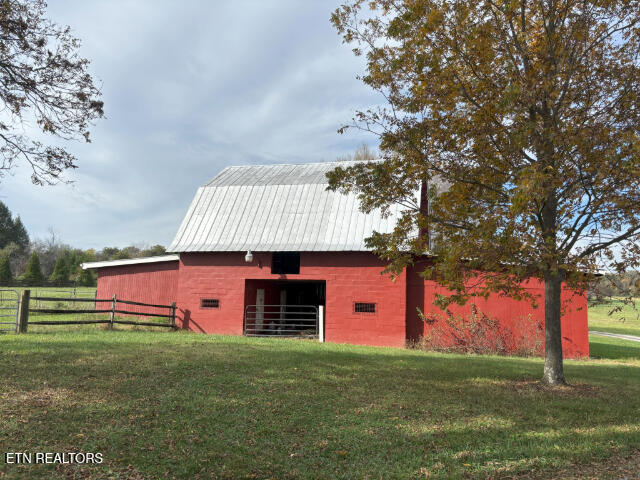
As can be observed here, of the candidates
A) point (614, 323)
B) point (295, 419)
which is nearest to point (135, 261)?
point (295, 419)

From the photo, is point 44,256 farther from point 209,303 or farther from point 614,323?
point 614,323

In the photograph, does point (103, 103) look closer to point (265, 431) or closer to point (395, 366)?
point (265, 431)

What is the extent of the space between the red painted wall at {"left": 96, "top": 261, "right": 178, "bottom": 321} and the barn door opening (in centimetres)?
351

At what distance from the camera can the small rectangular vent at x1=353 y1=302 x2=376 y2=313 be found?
16078 millimetres

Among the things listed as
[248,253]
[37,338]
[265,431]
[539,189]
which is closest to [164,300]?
[248,253]

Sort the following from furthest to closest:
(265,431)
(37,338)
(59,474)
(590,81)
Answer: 1. (37,338)
2. (590,81)
3. (265,431)
4. (59,474)

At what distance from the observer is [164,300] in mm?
18922

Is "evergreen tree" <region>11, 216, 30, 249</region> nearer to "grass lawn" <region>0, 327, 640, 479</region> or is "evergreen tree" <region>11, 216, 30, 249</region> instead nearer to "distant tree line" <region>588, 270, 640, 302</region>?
A: "grass lawn" <region>0, 327, 640, 479</region>

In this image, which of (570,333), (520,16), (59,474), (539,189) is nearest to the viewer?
(59,474)

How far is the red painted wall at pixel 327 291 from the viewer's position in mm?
15812

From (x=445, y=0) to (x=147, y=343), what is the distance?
9.95m

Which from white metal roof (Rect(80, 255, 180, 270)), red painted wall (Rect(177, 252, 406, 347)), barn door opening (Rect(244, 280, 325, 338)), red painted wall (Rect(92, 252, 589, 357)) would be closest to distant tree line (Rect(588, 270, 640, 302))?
red painted wall (Rect(92, 252, 589, 357))

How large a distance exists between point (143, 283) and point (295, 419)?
1577cm

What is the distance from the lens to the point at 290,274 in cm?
1695
